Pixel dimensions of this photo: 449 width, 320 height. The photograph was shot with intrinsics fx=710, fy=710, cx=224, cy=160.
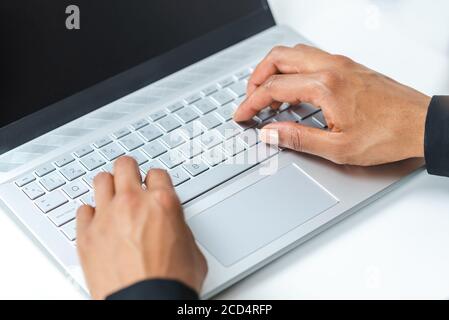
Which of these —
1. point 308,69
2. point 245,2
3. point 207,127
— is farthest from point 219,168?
point 245,2

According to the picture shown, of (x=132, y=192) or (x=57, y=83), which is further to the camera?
(x=57, y=83)

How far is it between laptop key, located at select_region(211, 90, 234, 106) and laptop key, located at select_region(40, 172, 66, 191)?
25 centimetres

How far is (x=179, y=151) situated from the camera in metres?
0.93

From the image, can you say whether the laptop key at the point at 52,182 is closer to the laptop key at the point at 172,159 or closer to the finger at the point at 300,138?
the laptop key at the point at 172,159

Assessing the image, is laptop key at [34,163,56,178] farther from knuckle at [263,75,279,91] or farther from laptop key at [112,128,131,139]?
knuckle at [263,75,279,91]

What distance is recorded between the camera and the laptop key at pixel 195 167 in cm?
91

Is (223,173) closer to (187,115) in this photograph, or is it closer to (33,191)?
(187,115)

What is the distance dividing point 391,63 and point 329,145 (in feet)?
0.92

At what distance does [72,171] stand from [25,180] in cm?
6

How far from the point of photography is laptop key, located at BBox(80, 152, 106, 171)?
91 centimetres

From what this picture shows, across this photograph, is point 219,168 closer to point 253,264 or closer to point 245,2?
point 253,264

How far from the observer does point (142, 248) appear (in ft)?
2.37

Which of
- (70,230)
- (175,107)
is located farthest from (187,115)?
(70,230)

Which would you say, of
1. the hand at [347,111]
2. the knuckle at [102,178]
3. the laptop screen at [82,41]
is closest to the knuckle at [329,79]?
the hand at [347,111]
